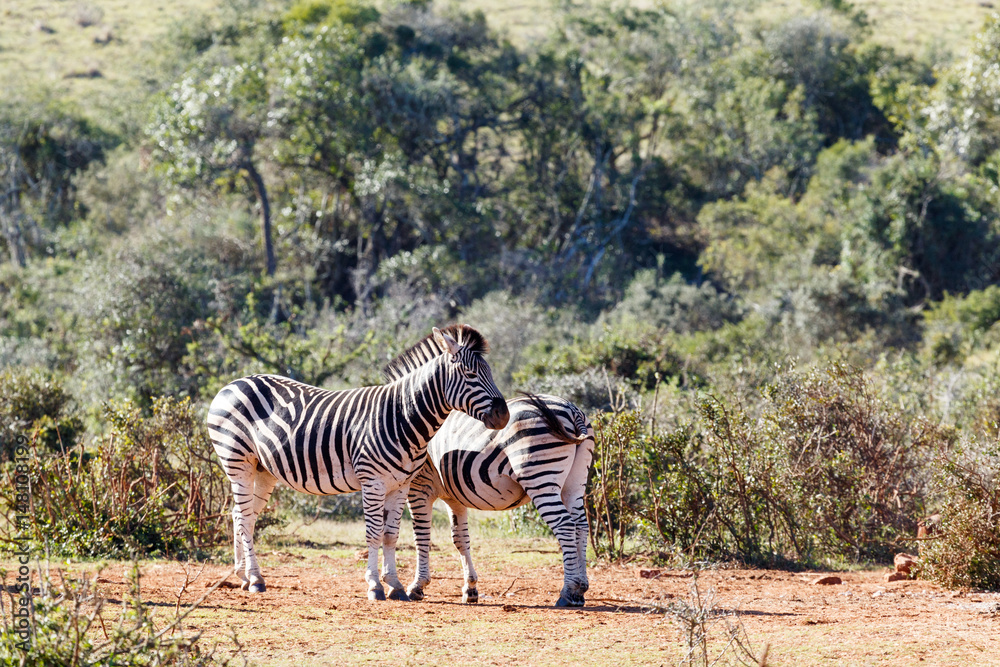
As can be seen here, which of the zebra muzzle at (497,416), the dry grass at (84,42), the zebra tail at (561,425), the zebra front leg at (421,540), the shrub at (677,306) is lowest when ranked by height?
the shrub at (677,306)

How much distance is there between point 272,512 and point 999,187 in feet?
89.3

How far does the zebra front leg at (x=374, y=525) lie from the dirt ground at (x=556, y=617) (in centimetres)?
22

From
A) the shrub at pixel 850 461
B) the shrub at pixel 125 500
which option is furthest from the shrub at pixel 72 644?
the shrub at pixel 850 461

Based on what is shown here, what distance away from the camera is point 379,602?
9023mm

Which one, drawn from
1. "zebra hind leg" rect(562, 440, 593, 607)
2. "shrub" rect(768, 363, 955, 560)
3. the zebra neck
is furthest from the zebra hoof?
"shrub" rect(768, 363, 955, 560)

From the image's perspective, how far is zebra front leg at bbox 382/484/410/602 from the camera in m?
9.27

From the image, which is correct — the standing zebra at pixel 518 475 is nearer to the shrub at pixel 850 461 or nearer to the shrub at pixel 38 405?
the shrub at pixel 850 461

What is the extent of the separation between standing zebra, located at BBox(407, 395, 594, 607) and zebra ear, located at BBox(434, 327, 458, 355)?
0.84 meters

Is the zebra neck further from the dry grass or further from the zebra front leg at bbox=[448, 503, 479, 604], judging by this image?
the dry grass

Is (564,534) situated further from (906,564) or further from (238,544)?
(906,564)

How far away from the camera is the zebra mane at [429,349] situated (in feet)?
30.0

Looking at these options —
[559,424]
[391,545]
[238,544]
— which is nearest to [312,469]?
[391,545]

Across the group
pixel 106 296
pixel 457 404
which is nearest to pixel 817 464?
pixel 457 404

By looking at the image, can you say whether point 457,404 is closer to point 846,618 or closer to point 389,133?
point 846,618
